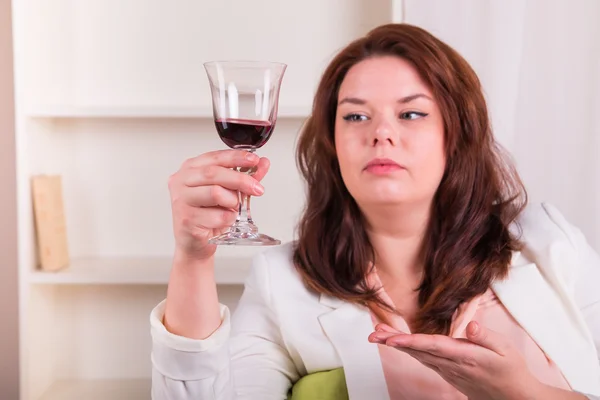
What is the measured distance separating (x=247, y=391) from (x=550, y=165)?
1.22 metres

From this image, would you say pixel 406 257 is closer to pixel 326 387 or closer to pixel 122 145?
pixel 326 387

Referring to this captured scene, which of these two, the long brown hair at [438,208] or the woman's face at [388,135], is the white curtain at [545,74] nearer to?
the long brown hair at [438,208]

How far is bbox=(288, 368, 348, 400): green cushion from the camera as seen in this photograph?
1.75 m

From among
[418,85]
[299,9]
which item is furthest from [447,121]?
[299,9]

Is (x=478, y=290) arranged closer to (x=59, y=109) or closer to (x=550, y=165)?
(x=550, y=165)

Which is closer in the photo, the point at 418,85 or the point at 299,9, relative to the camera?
the point at 418,85

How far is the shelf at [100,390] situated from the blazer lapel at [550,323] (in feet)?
4.79

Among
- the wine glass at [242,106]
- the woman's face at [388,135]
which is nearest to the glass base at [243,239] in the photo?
the wine glass at [242,106]

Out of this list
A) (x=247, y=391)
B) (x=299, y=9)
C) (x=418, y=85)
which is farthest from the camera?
(x=299, y=9)

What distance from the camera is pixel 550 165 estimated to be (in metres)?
2.44

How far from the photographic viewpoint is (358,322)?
180cm

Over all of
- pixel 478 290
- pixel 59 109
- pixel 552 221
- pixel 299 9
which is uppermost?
pixel 299 9

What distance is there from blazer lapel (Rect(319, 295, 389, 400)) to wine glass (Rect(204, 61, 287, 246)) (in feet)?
1.71

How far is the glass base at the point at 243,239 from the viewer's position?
4.26 feet
